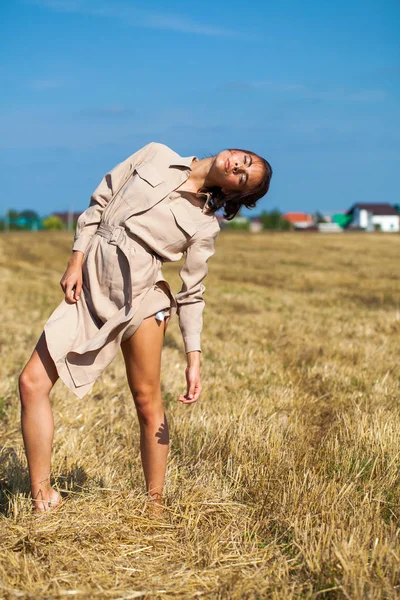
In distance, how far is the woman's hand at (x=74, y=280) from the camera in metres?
3.83

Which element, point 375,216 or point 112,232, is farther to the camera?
point 375,216

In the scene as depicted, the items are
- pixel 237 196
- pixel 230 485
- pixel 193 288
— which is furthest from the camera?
pixel 230 485

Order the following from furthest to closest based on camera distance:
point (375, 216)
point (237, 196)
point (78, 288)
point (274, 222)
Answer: point (375, 216) → point (274, 222) → point (237, 196) → point (78, 288)

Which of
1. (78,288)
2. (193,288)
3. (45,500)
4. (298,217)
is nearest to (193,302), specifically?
(193,288)

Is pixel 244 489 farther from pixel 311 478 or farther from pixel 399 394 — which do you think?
pixel 399 394

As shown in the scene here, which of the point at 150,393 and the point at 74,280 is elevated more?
the point at 74,280

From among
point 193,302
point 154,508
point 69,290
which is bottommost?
point 154,508

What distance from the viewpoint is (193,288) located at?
13.5 feet

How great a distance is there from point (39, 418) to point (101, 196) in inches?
44.8

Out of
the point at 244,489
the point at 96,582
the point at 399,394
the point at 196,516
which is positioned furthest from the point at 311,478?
the point at 399,394

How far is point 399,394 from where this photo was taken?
6324mm

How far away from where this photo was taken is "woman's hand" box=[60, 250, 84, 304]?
3.83 metres

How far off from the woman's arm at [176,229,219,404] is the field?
0.55 metres

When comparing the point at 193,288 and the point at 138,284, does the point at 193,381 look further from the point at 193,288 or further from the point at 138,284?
the point at 138,284
